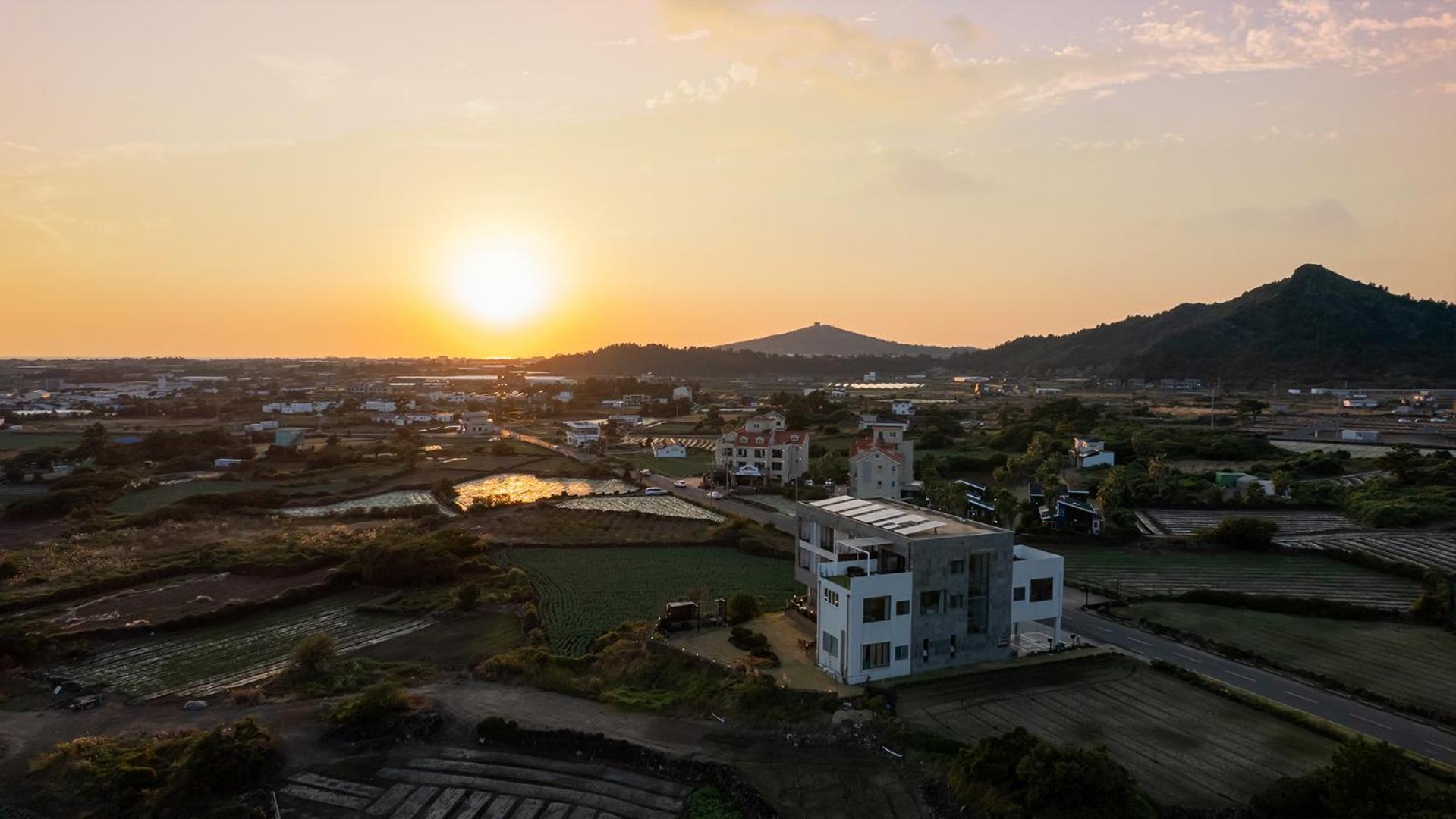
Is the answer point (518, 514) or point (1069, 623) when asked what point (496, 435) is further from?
point (1069, 623)

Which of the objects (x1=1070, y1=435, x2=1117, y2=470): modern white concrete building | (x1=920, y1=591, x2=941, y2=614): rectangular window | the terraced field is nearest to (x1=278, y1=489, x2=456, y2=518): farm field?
the terraced field

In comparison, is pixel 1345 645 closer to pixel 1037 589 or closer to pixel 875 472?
pixel 1037 589

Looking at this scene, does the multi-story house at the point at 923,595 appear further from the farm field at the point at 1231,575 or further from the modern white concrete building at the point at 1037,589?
the farm field at the point at 1231,575

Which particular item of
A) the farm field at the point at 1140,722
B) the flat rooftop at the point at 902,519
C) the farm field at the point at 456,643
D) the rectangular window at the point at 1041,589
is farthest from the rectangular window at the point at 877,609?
the farm field at the point at 456,643

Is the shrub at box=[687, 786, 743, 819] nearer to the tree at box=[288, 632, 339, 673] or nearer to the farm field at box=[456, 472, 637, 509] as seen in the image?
the tree at box=[288, 632, 339, 673]

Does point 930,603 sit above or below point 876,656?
above

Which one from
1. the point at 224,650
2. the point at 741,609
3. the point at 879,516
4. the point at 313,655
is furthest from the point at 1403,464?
the point at 224,650
